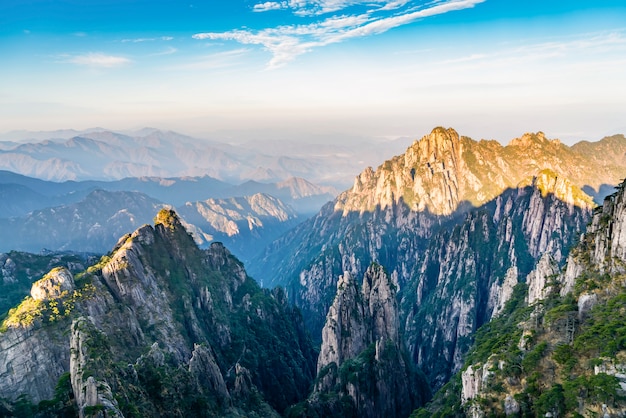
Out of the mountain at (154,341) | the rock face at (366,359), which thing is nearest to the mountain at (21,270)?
the mountain at (154,341)

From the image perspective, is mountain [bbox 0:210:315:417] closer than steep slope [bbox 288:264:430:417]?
Yes

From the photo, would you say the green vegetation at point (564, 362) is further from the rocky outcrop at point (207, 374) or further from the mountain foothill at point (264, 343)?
the rocky outcrop at point (207, 374)

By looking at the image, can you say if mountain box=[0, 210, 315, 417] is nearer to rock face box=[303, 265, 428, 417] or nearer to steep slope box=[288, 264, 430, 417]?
steep slope box=[288, 264, 430, 417]

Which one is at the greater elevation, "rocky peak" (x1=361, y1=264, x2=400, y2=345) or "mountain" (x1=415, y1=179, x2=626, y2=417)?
"mountain" (x1=415, y1=179, x2=626, y2=417)

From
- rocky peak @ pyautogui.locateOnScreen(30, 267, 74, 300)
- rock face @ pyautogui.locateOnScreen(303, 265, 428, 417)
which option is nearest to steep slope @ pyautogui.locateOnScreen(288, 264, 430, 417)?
rock face @ pyautogui.locateOnScreen(303, 265, 428, 417)

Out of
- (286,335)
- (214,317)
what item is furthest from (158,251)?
(286,335)

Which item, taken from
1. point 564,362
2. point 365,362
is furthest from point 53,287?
point 564,362
